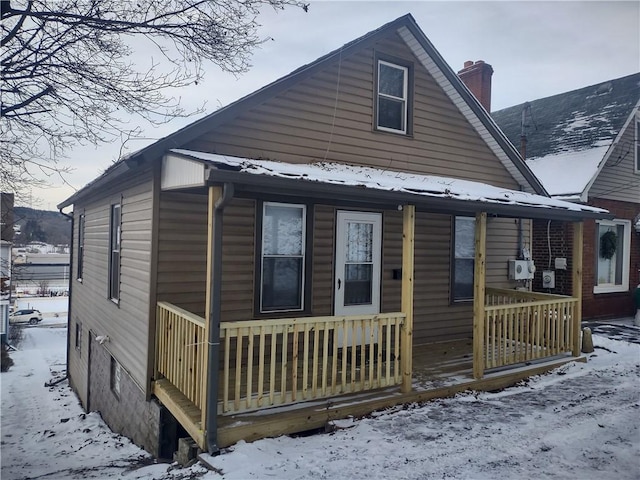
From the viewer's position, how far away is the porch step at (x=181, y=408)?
445 cm

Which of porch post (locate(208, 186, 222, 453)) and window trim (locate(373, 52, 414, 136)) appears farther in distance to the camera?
window trim (locate(373, 52, 414, 136))

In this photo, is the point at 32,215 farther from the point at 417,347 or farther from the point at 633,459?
the point at 633,459

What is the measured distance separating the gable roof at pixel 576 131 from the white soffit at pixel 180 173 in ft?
33.3

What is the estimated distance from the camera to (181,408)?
4.89 meters

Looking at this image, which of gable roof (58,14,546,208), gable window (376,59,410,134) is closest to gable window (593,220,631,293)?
gable roof (58,14,546,208)

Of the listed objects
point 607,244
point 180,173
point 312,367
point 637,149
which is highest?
point 637,149

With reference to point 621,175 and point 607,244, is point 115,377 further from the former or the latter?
point 621,175

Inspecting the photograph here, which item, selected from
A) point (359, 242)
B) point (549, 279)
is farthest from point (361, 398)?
point (549, 279)

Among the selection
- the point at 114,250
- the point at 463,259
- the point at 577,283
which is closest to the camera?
the point at 577,283

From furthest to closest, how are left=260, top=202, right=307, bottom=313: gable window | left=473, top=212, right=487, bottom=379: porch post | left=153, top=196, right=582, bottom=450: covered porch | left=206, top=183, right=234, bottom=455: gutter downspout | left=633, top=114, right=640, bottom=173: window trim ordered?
1. left=633, top=114, right=640, bottom=173: window trim
2. left=260, top=202, right=307, bottom=313: gable window
3. left=473, top=212, right=487, bottom=379: porch post
4. left=153, top=196, right=582, bottom=450: covered porch
5. left=206, top=183, right=234, bottom=455: gutter downspout

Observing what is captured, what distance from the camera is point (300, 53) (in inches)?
392

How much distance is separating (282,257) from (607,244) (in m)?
10.4

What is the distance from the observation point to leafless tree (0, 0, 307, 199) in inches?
260

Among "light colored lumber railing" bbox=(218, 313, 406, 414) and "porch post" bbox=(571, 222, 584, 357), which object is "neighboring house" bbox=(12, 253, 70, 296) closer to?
"light colored lumber railing" bbox=(218, 313, 406, 414)
